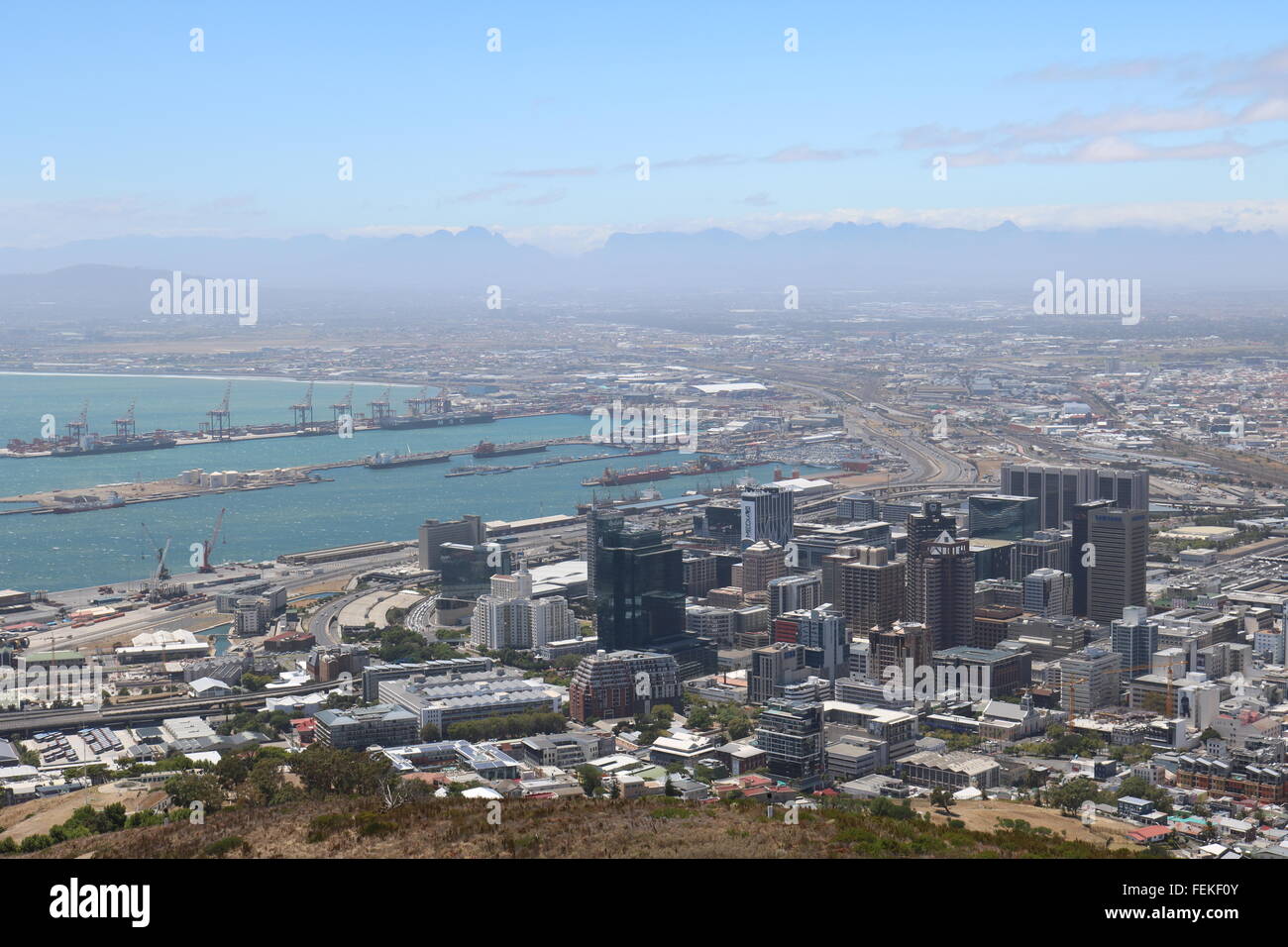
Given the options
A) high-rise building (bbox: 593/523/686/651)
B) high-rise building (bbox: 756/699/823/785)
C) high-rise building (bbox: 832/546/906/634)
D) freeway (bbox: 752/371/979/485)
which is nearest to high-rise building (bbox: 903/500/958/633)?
high-rise building (bbox: 832/546/906/634)

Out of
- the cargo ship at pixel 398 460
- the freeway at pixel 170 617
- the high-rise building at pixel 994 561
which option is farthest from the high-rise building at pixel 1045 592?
the cargo ship at pixel 398 460

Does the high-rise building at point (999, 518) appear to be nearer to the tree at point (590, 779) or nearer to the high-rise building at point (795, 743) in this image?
the high-rise building at point (795, 743)

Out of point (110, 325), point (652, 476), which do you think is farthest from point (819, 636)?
point (110, 325)

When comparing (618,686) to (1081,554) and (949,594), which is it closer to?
Answer: (949,594)

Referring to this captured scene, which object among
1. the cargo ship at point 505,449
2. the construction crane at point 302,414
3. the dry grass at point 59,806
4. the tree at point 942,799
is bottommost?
the tree at point 942,799

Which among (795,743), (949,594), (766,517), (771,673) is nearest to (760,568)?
(766,517)

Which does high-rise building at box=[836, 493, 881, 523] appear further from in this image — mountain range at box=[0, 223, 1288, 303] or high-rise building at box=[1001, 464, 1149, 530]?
mountain range at box=[0, 223, 1288, 303]
